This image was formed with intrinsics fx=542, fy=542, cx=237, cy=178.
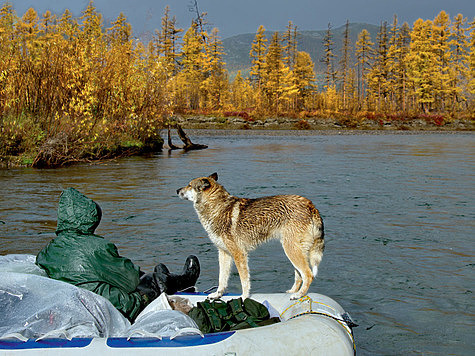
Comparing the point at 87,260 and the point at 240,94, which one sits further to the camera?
the point at 240,94

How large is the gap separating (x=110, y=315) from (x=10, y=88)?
60.3 ft

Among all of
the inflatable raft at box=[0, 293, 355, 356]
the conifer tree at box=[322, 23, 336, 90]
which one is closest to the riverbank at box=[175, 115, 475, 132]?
the conifer tree at box=[322, 23, 336, 90]

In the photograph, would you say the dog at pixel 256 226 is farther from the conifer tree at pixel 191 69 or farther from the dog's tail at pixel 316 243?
the conifer tree at pixel 191 69

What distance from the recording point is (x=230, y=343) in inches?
162

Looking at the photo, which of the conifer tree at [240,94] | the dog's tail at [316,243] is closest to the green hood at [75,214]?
the dog's tail at [316,243]

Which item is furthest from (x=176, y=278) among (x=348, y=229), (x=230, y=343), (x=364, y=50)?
(x=364, y=50)

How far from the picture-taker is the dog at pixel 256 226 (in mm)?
6484

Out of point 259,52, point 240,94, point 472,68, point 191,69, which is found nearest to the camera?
point 472,68

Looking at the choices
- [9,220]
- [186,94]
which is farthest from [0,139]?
[186,94]

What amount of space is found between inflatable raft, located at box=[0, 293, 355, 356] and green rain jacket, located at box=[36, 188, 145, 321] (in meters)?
0.90

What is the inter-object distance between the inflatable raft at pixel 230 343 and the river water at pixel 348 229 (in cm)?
149

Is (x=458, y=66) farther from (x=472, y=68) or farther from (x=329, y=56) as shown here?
(x=329, y=56)

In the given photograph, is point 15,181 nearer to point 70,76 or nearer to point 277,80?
point 70,76

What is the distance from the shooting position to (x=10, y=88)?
20672mm
